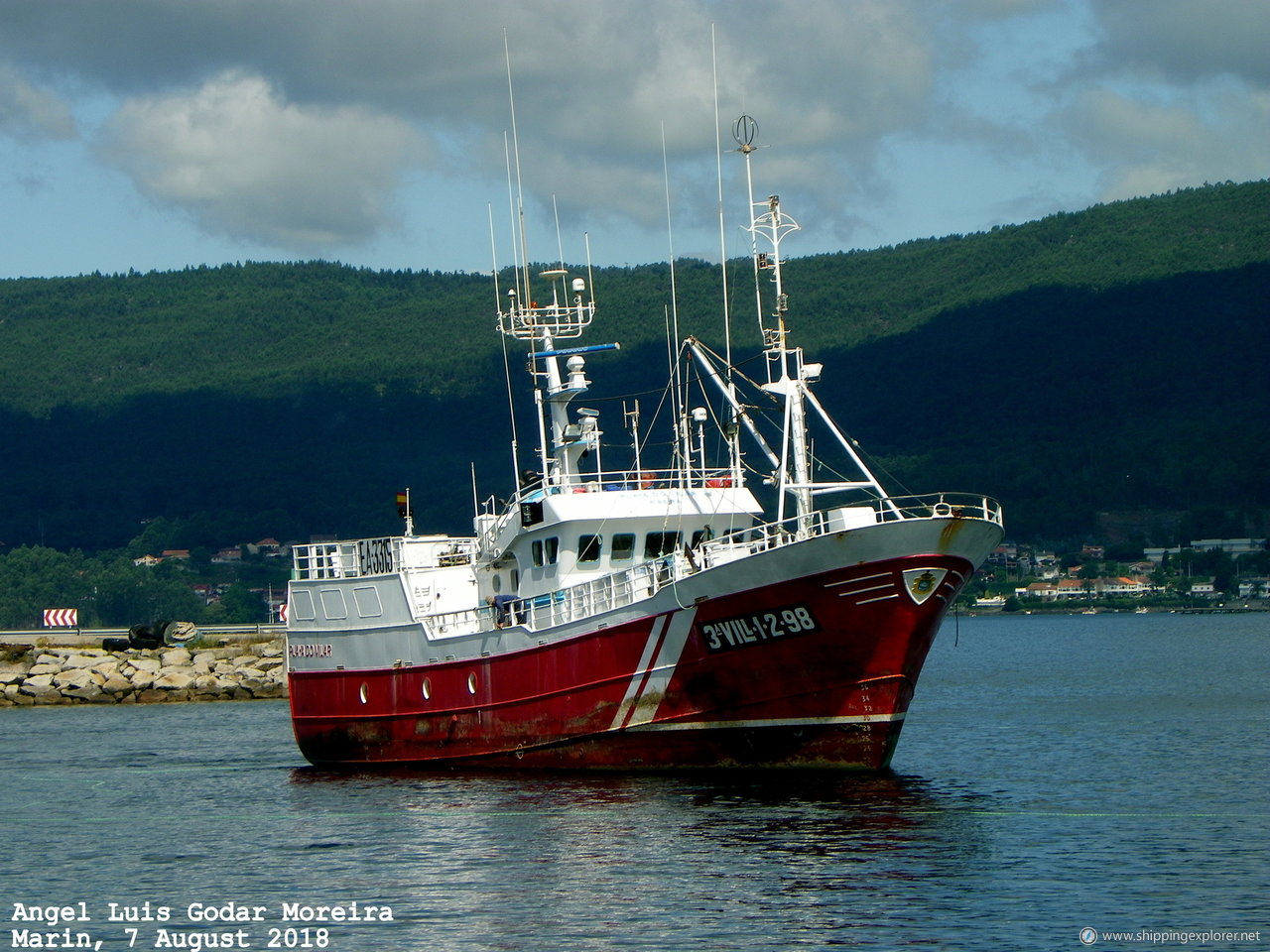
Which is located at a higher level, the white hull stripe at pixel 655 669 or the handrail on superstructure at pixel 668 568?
the handrail on superstructure at pixel 668 568

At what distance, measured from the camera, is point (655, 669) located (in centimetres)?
3291

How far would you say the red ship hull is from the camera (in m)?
31.4

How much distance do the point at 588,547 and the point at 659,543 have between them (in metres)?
1.42

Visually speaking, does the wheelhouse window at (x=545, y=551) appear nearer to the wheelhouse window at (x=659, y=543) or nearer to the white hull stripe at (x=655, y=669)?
the wheelhouse window at (x=659, y=543)

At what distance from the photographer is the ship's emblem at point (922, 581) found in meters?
31.1

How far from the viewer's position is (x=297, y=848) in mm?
29812

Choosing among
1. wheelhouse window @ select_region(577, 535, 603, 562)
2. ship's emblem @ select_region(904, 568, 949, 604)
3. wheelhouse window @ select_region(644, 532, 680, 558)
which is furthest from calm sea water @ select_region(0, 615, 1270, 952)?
wheelhouse window @ select_region(644, 532, 680, 558)

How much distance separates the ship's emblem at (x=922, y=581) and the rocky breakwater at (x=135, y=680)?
45949 mm

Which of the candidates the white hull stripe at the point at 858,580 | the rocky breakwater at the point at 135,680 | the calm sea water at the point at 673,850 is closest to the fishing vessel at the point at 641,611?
the white hull stripe at the point at 858,580

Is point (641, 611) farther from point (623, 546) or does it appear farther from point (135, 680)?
point (135, 680)

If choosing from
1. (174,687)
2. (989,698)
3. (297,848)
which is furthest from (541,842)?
(174,687)

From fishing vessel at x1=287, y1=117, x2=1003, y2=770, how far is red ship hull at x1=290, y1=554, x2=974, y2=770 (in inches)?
1.5

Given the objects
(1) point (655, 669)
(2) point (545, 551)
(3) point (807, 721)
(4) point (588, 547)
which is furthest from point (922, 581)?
(2) point (545, 551)

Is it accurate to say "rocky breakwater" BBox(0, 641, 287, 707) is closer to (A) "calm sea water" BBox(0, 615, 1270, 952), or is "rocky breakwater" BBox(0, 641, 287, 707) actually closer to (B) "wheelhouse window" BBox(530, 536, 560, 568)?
(A) "calm sea water" BBox(0, 615, 1270, 952)
